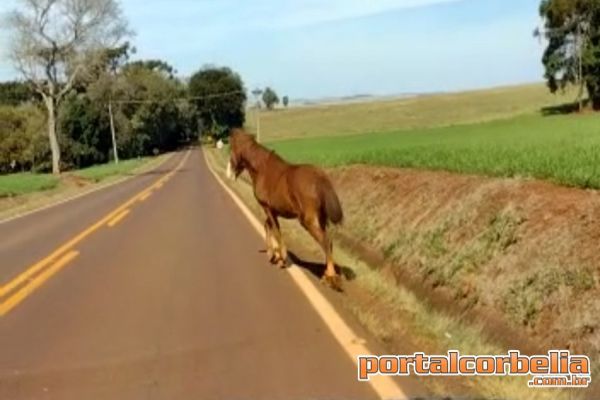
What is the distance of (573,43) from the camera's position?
81625mm

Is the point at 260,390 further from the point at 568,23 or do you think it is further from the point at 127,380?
the point at 568,23

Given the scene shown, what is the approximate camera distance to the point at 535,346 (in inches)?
275

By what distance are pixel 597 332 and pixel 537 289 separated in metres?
1.21

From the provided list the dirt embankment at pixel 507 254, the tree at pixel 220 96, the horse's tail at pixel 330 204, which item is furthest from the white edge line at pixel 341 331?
the tree at pixel 220 96

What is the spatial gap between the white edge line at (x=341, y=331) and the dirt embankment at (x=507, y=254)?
153 centimetres

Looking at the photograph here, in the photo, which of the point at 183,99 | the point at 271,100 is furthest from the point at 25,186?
the point at 271,100

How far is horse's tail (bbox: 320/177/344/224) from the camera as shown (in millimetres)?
9453

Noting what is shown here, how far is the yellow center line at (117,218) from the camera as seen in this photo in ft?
61.4

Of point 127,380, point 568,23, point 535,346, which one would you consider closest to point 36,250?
point 127,380

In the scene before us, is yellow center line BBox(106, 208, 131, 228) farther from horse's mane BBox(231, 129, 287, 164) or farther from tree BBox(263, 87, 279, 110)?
tree BBox(263, 87, 279, 110)

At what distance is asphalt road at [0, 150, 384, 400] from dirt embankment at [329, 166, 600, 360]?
186 centimetres

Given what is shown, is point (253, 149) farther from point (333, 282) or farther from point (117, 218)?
point (117, 218)

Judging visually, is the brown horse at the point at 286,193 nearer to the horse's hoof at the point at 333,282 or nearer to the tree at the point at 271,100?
the horse's hoof at the point at 333,282

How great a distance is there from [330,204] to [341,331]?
2591 mm
